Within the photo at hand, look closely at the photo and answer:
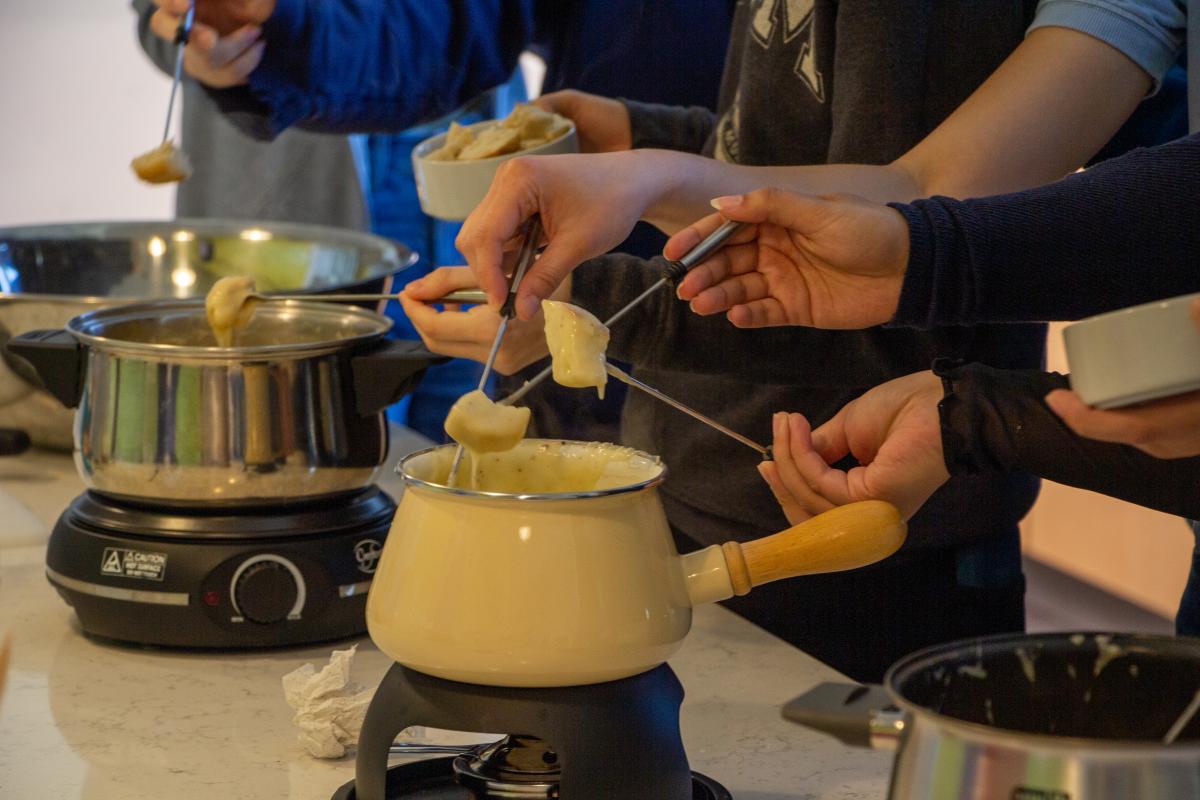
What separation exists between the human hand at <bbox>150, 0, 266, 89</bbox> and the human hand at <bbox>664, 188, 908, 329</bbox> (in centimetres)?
86

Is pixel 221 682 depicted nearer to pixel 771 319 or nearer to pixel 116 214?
pixel 771 319

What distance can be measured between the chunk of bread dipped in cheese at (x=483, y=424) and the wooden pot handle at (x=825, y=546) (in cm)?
14

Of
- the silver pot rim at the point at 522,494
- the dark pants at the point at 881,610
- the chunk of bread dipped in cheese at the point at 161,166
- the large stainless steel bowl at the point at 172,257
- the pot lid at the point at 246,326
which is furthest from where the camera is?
the large stainless steel bowl at the point at 172,257

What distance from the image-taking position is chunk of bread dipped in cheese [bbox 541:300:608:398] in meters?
0.84

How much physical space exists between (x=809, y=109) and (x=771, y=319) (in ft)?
0.89

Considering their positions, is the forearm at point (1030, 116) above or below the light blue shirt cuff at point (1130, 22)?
below

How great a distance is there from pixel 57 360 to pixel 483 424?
49cm

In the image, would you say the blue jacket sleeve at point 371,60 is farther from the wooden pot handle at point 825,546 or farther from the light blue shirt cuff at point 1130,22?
the wooden pot handle at point 825,546

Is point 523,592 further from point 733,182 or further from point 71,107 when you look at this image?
point 71,107

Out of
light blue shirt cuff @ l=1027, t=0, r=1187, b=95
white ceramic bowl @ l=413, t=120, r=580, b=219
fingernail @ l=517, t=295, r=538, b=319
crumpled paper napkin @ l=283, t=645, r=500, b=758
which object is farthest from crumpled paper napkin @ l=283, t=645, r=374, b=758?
light blue shirt cuff @ l=1027, t=0, r=1187, b=95

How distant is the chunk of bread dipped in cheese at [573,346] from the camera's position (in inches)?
33.1

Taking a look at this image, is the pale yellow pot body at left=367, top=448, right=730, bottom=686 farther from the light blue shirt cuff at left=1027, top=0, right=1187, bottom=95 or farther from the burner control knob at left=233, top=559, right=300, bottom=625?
the light blue shirt cuff at left=1027, top=0, right=1187, bottom=95

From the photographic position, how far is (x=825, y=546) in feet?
2.50

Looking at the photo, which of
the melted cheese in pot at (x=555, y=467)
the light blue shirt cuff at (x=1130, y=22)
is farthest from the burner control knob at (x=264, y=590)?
the light blue shirt cuff at (x=1130, y=22)
